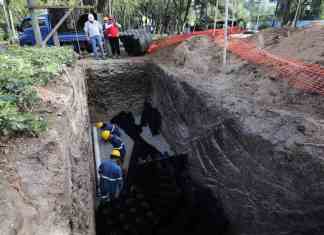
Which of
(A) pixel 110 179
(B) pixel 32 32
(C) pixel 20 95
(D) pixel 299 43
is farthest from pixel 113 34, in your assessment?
(C) pixel 20 95

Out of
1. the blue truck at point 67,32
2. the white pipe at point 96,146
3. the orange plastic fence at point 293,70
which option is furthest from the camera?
the blue truck at point 67,32

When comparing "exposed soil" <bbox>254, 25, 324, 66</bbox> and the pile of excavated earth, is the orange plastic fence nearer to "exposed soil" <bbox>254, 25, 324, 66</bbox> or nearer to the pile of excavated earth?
the pile of excavated earth

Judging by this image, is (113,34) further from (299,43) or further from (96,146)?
(299,43)

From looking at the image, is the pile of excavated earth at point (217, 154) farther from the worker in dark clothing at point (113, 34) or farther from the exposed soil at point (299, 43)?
the worker in dark clothing at point (113, 34)

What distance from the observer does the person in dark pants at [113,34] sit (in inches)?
418

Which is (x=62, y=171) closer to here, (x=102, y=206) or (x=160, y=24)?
(x=102, y=206)

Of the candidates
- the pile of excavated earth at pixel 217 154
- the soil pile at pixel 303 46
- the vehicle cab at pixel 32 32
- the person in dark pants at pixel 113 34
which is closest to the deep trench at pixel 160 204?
the pile of excavated earth at pixel 217 154

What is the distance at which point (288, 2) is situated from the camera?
13.3m

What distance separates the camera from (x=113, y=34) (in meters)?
10.8

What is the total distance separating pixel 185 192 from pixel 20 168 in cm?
464

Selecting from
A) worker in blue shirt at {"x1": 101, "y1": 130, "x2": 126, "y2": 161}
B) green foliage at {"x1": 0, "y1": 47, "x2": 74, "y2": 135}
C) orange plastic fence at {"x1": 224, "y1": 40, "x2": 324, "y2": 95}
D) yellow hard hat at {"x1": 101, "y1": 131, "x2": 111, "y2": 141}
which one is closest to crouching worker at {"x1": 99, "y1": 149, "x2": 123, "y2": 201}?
worker in blue shirt at {"x1": 101, "y1": 130, "x2": 126, "y2": 161}

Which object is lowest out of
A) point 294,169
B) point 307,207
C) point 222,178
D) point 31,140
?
point 222,178

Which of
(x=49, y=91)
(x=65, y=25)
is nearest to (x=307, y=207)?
(x=49, y=91)

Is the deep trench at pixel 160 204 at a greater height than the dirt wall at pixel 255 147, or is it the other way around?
the dirt wall at pixel 255 147
